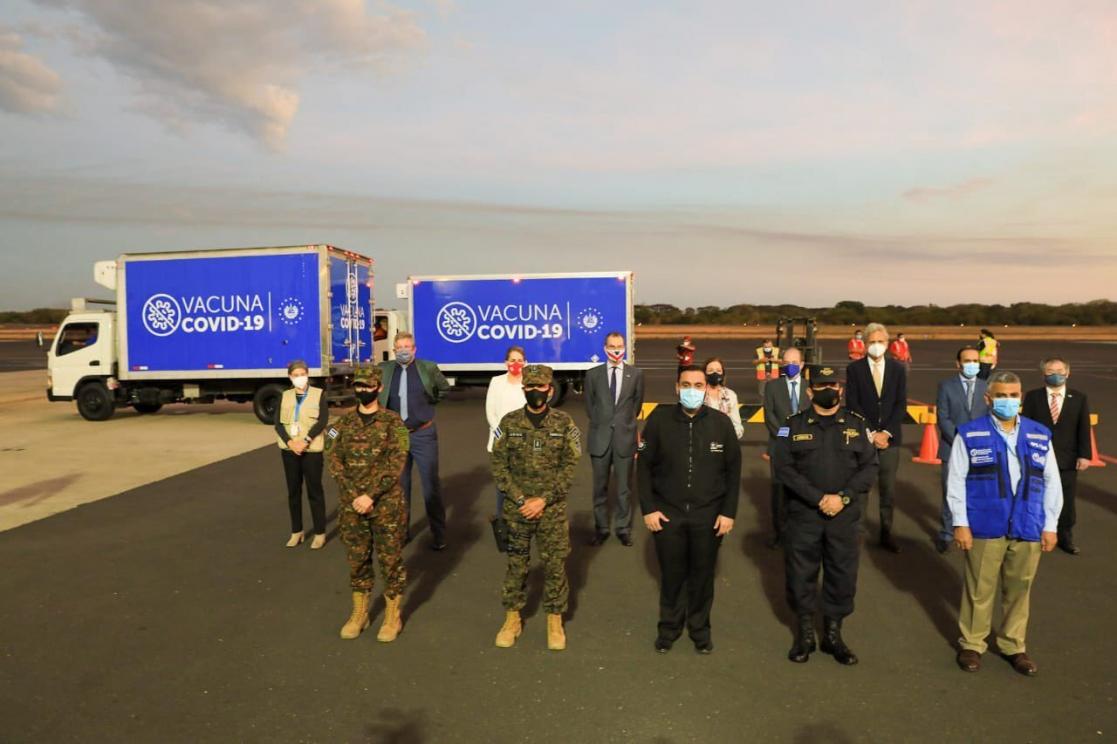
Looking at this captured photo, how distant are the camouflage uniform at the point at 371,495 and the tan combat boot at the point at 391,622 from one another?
0.05m

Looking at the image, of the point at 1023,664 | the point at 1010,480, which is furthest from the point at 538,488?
the point at 1023,664

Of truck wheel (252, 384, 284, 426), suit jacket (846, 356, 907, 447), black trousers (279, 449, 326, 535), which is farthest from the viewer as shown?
truck wheel (252, 384, 284, 426)

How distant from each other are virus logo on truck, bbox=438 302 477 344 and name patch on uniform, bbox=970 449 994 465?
16.1m

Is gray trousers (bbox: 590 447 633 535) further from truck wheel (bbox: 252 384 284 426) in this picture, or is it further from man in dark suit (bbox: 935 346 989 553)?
truck wheel (bbox: 252 384 284 426)

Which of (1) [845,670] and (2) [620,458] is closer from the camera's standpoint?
(1) [845,670]

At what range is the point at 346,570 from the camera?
6.57 m

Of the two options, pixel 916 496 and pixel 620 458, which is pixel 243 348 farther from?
pixel 916 496

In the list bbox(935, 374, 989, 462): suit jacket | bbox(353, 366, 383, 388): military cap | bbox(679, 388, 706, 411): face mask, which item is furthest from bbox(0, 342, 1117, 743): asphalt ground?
bbox(353, 366, 383, 388): military cap

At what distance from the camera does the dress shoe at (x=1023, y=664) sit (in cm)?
445

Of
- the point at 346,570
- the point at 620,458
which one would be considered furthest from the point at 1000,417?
the point at 346,570

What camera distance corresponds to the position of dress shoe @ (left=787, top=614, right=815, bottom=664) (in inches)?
184

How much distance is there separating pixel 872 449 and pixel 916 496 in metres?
5.24

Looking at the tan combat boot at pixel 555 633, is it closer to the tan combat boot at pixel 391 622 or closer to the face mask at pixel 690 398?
the tan combat boot at pixel 391 622

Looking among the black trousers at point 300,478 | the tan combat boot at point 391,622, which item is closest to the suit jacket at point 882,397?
the tan combat boot at point 391,622
